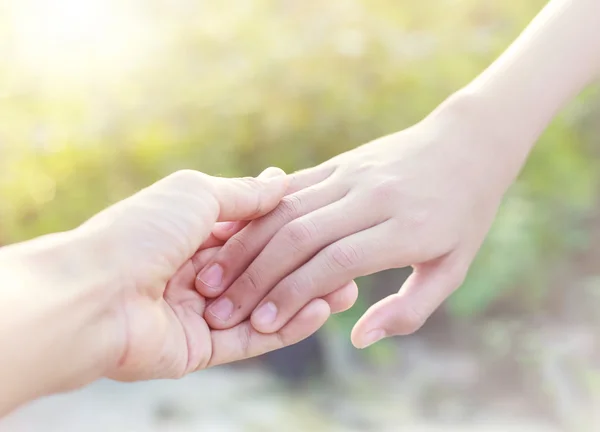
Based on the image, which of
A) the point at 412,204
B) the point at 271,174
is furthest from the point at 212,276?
the point at 412,204

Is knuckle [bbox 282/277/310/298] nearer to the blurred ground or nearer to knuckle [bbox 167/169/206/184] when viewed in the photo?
knuckle [bbox 167/169/206/184]

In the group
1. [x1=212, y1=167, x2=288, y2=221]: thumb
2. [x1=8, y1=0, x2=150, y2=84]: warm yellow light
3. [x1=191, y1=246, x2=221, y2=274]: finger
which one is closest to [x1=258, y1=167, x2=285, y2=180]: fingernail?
[x1=212, y1=167, x2=288, y2=221]: thumb

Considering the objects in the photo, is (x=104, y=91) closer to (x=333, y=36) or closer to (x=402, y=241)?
(x=333, y=36)

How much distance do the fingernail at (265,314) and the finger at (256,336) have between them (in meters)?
0.02

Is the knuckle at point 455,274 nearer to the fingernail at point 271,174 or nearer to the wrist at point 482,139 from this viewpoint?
the wrist at point 482,139

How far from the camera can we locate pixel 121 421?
119 centimetres

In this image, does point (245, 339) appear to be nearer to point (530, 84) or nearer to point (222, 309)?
point (222, 309)

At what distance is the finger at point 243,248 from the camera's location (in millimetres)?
724

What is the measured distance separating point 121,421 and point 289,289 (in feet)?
2.16

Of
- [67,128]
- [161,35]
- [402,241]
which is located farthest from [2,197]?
[402,241]

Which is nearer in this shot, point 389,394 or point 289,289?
point 289,289

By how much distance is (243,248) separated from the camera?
2.40 feet

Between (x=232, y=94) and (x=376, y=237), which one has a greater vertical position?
(x=232, y=94)

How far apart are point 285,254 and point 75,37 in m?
0.59
